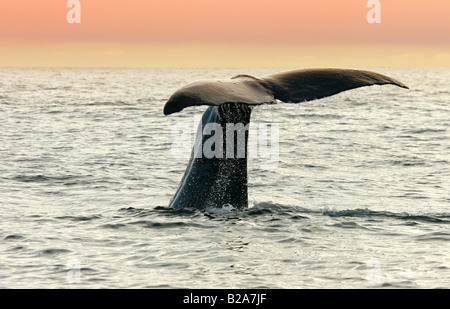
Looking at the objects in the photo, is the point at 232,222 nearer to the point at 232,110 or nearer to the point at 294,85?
the point at 232,110

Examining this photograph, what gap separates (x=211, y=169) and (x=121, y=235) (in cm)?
160

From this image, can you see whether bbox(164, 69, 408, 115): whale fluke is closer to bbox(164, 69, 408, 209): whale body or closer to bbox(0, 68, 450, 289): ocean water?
bbox(164, 69, 408, 209): whale body

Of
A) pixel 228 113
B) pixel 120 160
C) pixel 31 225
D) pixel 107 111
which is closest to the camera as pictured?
pixel 228 113

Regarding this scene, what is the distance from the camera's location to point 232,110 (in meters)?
8.25

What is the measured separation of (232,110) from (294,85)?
3.64 ft

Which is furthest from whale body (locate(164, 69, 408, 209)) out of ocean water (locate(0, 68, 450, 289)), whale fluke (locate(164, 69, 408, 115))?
ocean water (locate(0, 68, 450, 289))

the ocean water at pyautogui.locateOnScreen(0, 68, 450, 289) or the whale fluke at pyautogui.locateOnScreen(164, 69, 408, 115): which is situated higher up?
the whale fluke at pyautogui.locateOnScreen(164, 69, 408, 115)

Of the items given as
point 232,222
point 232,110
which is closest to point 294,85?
point 232,110

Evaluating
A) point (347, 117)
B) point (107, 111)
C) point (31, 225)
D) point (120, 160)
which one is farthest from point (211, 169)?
point (107, 111)

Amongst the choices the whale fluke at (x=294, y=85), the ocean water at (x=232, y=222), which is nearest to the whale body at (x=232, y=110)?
the whale fluke at (x=294, y=85)

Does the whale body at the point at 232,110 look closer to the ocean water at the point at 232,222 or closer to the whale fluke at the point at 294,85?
the whale fluke at the point at 294,85

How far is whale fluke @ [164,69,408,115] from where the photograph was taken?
22.3 ft

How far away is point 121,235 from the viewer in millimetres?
9070
